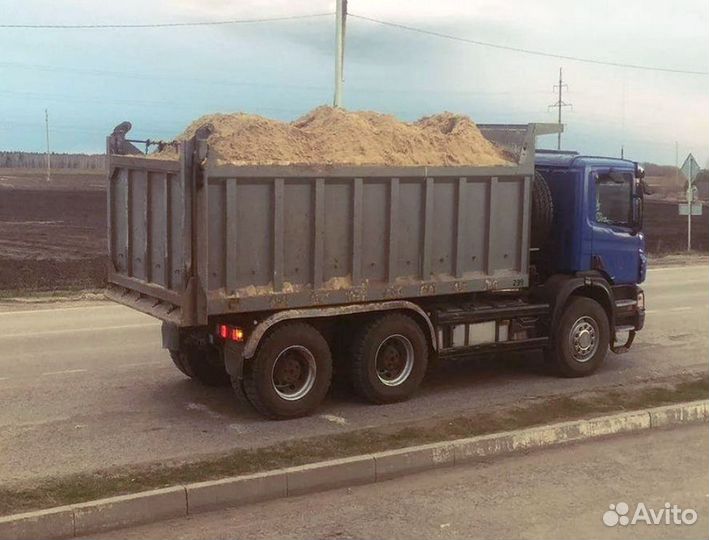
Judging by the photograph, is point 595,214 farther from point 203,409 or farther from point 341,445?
point 203,409

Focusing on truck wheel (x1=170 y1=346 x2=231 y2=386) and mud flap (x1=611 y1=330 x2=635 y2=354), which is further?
mud flap (x1=611 y1=330 x2=635 y2=354)

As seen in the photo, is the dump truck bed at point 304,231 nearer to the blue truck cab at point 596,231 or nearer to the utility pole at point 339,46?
the blue truck cab at point 596,231

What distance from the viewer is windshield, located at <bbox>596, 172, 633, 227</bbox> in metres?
10.3

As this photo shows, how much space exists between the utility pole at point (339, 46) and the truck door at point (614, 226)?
16.7 metres

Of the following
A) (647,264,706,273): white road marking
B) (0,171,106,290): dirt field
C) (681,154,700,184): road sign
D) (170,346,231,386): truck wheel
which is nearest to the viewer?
(170,346,231,386): truck wheel

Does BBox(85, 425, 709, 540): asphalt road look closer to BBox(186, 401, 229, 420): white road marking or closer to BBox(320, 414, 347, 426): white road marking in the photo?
BBox(320, 414, 347, 426): white road marking

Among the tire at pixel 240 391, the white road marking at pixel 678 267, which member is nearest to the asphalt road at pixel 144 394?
the tire at pixel 240 391

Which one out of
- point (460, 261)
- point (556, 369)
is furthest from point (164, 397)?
point (556, 369)

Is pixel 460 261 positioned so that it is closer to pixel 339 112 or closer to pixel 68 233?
pixel 339 112

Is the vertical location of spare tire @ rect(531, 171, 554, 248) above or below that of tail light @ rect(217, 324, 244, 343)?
above

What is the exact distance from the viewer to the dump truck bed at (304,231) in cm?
777

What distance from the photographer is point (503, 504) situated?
6.14 metres

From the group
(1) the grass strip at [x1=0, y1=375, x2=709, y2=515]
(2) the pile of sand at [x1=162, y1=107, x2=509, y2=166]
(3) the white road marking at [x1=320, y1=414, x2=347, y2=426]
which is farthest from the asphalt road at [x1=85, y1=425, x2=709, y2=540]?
(2) the pile of sand at [x1=162, y1=107, x2=509, y2=166]

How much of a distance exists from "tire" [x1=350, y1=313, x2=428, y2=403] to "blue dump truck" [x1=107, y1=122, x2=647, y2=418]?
0.02 metres
